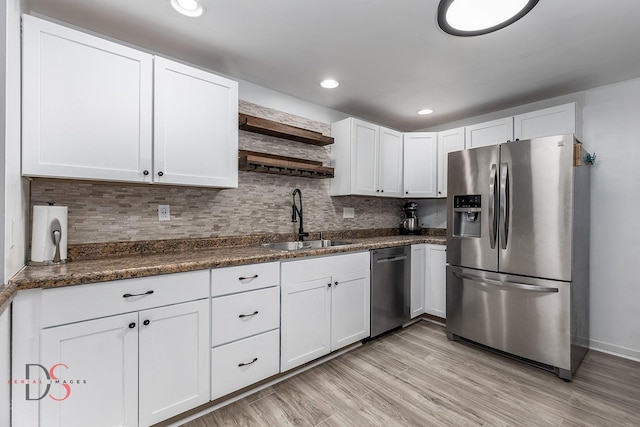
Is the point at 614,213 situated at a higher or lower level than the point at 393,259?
higher

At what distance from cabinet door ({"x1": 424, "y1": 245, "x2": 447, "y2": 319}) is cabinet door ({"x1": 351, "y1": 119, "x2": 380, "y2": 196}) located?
0.94 meters

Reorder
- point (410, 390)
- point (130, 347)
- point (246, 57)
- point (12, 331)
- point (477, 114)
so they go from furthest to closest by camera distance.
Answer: point (477, 114)
point (246, 57)
point (410, 390)
point (130, 347)
point (12, 331)

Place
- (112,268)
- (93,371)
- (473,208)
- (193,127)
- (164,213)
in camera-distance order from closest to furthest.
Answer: (93,371) < (112,268) < (193,127) < (164,213) < (473,208)

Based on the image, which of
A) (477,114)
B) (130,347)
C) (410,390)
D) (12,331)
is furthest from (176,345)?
(477,114)

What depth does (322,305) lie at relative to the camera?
7.64 feet

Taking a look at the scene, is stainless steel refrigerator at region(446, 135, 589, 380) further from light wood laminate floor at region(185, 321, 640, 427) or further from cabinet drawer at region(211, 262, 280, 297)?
cabinet drawer at region(211, 262, 280, 297)

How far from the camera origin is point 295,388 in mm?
2047

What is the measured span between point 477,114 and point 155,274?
365 cm

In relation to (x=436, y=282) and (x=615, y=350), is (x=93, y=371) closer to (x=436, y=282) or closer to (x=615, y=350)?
(x=436, y=282)

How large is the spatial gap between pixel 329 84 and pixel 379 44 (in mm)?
720

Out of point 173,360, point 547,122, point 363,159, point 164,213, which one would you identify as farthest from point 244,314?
point 547,122

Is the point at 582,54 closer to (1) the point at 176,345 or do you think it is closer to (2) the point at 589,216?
(2) the point at 589,216

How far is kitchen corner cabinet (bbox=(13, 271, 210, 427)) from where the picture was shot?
1282 millimetres

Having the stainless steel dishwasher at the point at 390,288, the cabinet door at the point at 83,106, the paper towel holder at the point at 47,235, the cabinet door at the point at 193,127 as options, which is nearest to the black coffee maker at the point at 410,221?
the stainless steel dishwasher at the point at 390,288
